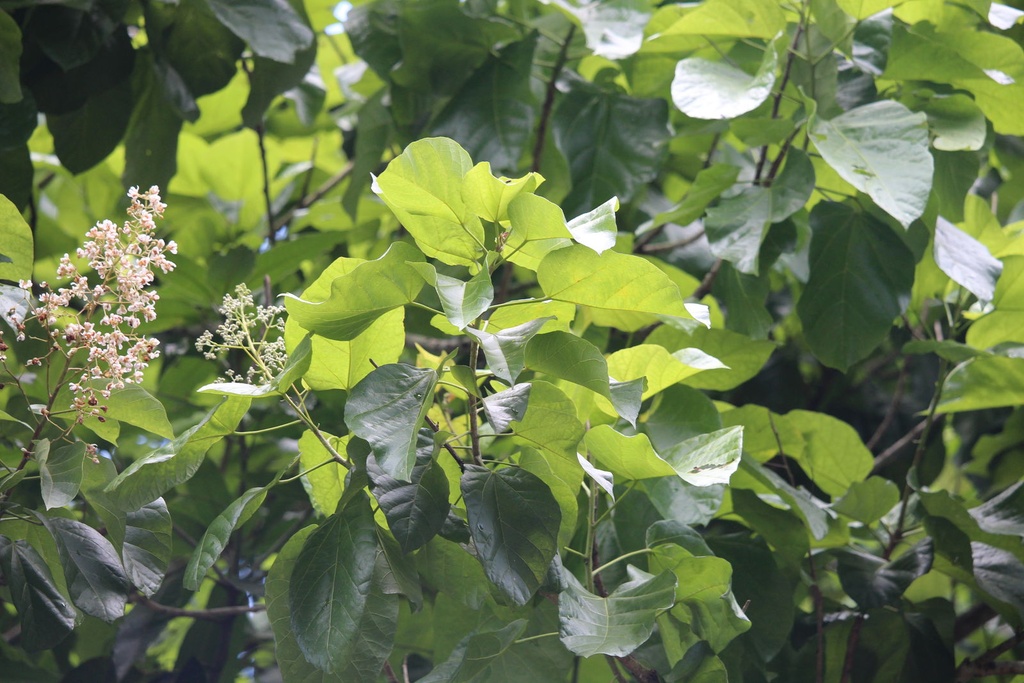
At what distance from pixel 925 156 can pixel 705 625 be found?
455 millimetres

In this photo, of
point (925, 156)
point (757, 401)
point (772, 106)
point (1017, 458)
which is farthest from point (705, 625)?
point (1017, 458)

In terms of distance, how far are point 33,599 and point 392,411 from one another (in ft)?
1.01

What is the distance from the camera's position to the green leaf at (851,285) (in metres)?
0.94

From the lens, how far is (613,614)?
0.64m

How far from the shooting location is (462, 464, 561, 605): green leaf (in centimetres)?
57

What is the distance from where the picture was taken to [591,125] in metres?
1.09

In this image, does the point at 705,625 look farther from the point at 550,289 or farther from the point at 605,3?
the point at 605,3

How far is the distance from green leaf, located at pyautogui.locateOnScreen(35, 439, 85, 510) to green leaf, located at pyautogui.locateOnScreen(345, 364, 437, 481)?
19 cm

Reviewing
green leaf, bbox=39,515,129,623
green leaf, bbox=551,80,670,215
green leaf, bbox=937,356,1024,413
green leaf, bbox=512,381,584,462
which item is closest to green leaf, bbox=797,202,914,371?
green leaf, bbox=937,356,1024,413

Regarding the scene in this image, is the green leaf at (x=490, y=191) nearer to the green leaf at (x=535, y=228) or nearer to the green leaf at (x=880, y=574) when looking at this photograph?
the green leaf at (x=535, y=228)

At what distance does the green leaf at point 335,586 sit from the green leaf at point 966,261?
0.60 m

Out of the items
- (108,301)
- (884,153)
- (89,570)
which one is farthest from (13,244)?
(884,153)

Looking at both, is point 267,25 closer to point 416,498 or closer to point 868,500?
point 416,498

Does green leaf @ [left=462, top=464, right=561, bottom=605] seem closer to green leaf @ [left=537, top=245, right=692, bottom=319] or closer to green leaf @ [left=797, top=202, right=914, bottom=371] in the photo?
green leaf @ [left=537, top=245, right=692, bottom=319]
